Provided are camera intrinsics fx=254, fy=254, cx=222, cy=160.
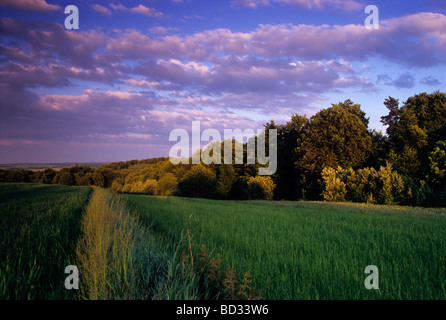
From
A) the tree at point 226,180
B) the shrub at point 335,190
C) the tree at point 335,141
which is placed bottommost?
the shrub at point 335,190

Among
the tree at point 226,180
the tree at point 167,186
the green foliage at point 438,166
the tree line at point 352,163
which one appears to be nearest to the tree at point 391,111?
the tree line at point 352,163

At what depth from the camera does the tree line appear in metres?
22.1

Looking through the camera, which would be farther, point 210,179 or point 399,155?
point 210,179

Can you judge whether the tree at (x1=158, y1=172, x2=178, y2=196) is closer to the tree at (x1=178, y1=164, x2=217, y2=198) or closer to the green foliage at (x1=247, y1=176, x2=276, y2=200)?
the tree at (x1=178, y1=164, x2=217, y2=198)

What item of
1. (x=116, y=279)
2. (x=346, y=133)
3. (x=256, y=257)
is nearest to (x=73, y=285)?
(x=116, y=279)

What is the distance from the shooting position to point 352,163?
96.9ft

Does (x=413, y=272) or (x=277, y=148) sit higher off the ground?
(x=277, y=148)

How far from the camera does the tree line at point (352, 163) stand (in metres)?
22.1

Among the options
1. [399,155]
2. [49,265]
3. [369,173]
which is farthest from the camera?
[399,155]

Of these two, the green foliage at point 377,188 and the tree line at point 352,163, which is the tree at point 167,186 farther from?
the green foliage at point 377,188

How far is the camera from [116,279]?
2457 mm

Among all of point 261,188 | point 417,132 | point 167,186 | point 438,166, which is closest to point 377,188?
point 438,166

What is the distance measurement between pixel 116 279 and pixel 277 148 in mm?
38352
